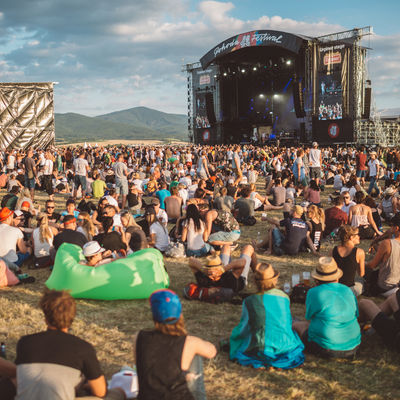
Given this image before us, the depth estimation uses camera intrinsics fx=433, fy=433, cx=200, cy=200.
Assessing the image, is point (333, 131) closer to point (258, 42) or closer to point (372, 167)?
point (258, 42)

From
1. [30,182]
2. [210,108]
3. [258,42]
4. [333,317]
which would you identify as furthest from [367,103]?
[333,317]

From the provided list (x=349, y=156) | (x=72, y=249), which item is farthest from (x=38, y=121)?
(x=72, y=249)

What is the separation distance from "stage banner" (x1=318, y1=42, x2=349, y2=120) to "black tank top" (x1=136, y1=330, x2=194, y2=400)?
1116 inches

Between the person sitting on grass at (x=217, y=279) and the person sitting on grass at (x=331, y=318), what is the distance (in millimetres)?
1718

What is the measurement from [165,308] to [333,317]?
203 cm

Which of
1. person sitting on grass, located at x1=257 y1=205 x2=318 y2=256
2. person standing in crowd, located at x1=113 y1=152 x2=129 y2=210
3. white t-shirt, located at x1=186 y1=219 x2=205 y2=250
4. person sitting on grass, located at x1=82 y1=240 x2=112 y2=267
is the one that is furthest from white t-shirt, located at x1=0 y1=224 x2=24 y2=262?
person standing in crowd, located at x1=113 y1=152 x2=129 y2=210

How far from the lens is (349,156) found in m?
22.8

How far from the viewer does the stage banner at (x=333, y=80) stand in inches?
1105

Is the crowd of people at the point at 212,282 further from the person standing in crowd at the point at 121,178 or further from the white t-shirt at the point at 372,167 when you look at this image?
the white t-shirt at the point at 372,167

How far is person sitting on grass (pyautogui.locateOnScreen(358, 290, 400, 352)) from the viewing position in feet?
14.1

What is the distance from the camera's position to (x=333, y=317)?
4.11 m


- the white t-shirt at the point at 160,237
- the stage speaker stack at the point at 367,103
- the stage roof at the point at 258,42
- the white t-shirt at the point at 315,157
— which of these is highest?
the stage roof at the point at 258,42

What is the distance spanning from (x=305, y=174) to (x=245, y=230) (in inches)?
208

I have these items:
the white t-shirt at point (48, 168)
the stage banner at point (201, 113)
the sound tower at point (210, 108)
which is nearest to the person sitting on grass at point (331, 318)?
the white t-shirt at point (48, 168)
